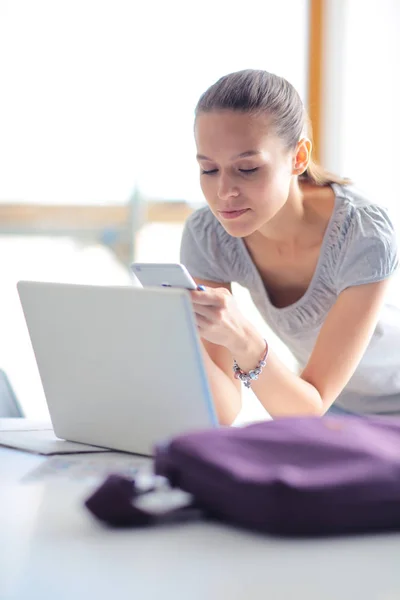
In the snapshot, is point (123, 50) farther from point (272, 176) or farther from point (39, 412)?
point (272, 176)

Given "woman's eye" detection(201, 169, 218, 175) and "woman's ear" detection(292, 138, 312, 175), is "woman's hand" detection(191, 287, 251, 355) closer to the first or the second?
"woman's eye" detection(201, 169, 218, 175)

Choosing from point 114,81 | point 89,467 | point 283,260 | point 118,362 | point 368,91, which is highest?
point 118,362

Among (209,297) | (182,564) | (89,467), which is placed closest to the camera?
(182,564)

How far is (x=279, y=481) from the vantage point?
737 mm

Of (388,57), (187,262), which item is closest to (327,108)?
(388,57)

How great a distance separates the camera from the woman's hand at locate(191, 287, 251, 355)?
4.29ft

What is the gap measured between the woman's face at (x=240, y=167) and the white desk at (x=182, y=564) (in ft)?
2.89

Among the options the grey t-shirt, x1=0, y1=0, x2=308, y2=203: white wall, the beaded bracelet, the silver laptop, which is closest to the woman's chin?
the grey t-shirt

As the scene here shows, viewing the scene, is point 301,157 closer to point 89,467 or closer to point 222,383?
point 222,383

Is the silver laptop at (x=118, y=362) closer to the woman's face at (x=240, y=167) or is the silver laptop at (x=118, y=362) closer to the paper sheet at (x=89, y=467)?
the paper sheet at (x=89, y=467)

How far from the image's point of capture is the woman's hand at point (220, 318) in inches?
51.5

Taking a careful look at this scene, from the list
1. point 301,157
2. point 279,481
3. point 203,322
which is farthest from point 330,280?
point 279,481

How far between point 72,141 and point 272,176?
79.4 inches

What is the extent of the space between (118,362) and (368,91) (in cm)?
277
